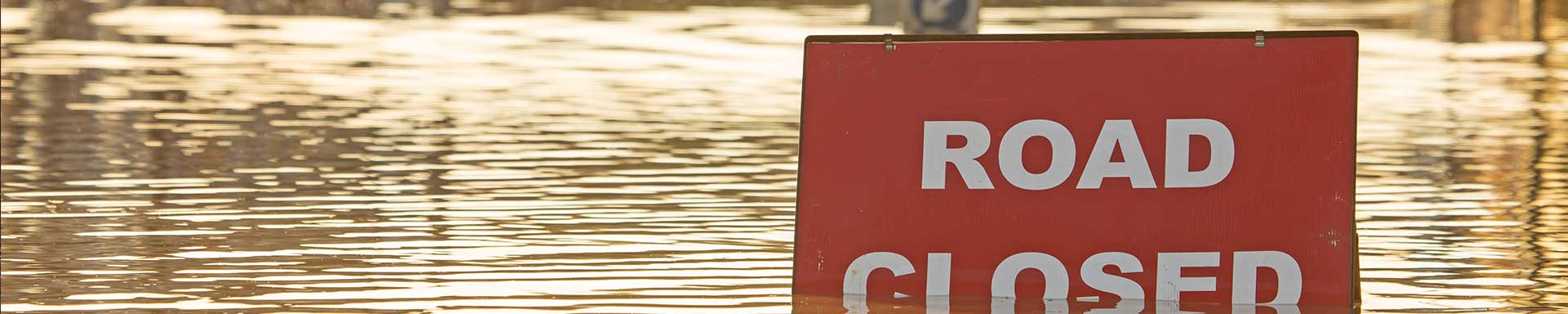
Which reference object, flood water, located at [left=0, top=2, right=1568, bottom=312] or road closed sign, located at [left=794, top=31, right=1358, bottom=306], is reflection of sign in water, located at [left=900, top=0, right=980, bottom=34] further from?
road closed sign, located at [left=794, top=31, right=1358, bottom=306]

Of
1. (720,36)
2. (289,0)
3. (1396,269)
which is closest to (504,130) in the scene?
(1396,269)

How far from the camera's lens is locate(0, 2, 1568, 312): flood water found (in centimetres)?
493

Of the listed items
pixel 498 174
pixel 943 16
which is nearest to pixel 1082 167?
pixel 498 174

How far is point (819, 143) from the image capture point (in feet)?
14.7

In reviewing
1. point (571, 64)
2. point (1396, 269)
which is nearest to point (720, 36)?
point (571, 64)

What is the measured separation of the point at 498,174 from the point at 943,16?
2034mm

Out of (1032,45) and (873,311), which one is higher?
(1032,45)

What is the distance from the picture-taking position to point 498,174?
718 cm

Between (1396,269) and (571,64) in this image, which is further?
(571,64)

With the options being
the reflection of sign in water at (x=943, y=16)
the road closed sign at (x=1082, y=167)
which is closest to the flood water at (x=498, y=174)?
the road closed sign at (x=1082, y=167)

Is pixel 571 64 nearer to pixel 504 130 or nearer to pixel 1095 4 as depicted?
pixel 504 130

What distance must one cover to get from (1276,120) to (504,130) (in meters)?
4.77

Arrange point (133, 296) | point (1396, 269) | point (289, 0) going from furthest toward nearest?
point (289, 0)
point (1396, 269)
point (133, 296)

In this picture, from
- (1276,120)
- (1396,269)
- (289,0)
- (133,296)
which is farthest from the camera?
(289,0)
